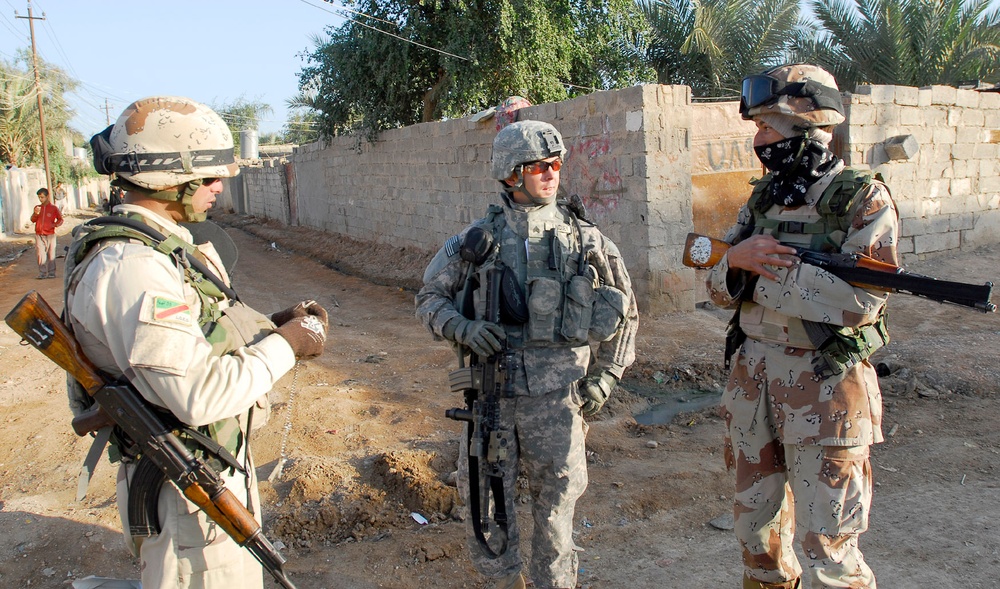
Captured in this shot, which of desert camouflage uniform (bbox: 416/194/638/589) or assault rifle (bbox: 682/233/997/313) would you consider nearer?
assault rifle (bbox: 682/233/997/313)

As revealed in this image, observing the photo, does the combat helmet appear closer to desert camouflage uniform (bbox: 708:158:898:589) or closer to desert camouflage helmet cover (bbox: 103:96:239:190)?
desert camouflage helmet cover (bbox: 103:96:239:190)

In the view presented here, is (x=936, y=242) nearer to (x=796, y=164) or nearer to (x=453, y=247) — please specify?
(x=796, y=164)

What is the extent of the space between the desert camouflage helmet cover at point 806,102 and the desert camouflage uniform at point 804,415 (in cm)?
20

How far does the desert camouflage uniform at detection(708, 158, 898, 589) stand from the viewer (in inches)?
90.2

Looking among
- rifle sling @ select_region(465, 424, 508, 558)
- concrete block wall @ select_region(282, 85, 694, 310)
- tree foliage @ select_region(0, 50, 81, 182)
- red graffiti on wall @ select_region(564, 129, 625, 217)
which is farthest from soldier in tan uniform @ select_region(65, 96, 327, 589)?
tree foliage @ select_region(0, 50, 81, 182)

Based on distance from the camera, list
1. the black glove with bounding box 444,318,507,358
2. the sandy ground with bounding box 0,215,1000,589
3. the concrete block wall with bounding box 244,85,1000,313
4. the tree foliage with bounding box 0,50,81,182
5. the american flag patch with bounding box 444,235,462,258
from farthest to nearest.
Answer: the tree foliage with bounding box 0,50,81,182 < the concrete block wall with bounding box 244,85,1000,313 < the sandy ground with bounding box 0,215,1000,589 < the american flag patch with bounding box 444,235,462,258 < the black glove with bounding box 444,318,507,358

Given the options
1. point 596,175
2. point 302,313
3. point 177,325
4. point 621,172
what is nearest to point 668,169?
point 621,172

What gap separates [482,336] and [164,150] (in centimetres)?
119

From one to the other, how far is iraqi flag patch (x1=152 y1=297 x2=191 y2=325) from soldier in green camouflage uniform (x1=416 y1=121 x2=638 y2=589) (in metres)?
1.06

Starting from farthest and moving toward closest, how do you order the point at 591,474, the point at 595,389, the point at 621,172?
the point at 621,172, the point at 591,474, the point at 595,389

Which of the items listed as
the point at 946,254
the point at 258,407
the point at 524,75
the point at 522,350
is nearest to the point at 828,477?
the point at 522,350

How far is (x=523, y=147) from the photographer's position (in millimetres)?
2672

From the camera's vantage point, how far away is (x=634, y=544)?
11.3 ft

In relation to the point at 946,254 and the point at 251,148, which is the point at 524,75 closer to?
the point at 946,254
